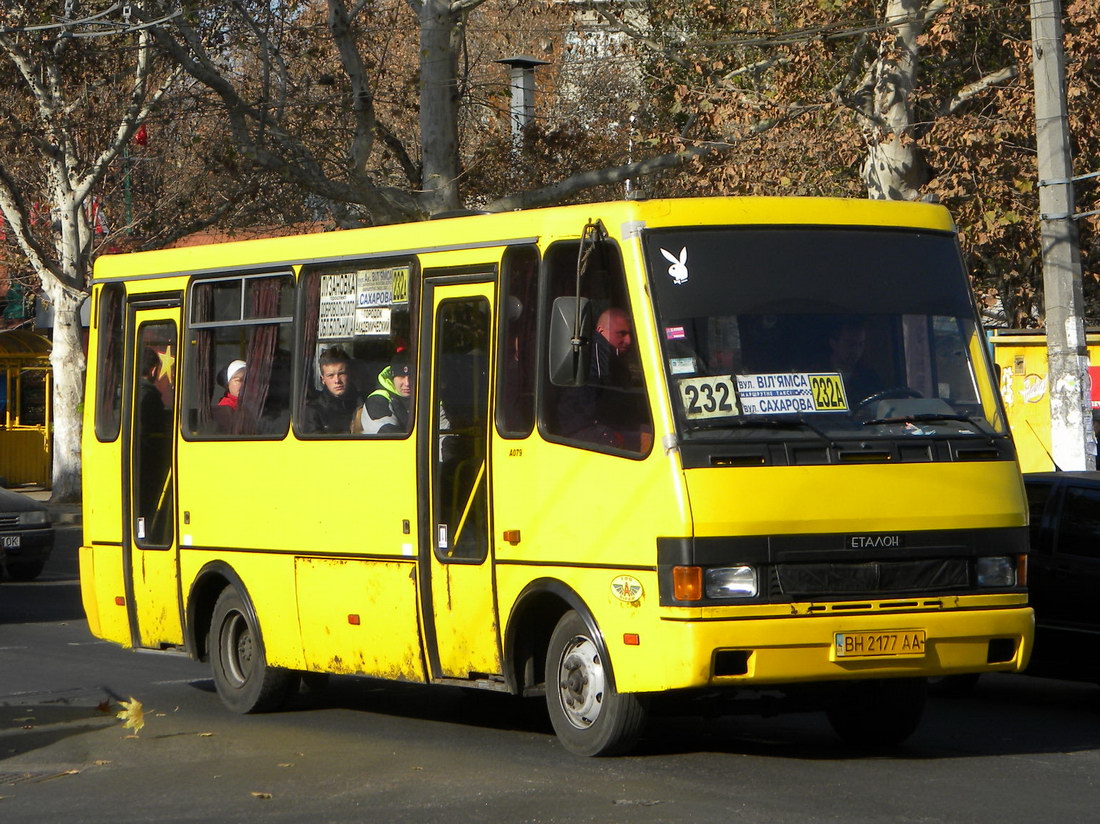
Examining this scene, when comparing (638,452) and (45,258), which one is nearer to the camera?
(638,452)

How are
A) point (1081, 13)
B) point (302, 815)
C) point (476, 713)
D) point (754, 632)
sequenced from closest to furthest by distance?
point (302, 815) < point (754, 632) < point (476, 713) < point (1081, 13)

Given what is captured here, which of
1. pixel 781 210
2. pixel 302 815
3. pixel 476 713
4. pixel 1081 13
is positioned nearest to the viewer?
pixel 302 815

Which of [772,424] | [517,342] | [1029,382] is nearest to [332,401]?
[517,342]

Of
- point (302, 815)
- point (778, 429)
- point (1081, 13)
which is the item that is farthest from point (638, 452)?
point (1081, 13)

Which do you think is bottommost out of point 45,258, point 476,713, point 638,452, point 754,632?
point 476,713

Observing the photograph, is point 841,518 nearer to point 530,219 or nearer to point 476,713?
point 530,219

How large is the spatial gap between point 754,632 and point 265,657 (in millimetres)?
3752

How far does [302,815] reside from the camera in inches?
297

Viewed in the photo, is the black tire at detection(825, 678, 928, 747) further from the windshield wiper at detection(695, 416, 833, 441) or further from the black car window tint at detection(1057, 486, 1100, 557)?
the black car window tint at detection(1057, 486, 1100, 557)

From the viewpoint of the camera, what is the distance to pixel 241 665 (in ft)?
36.8

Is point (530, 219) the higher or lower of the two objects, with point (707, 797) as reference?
higher

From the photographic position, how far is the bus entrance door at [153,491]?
37.9ft

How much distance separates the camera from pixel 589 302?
8.60 meters

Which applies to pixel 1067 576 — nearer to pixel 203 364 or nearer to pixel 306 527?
pixel 306 527
